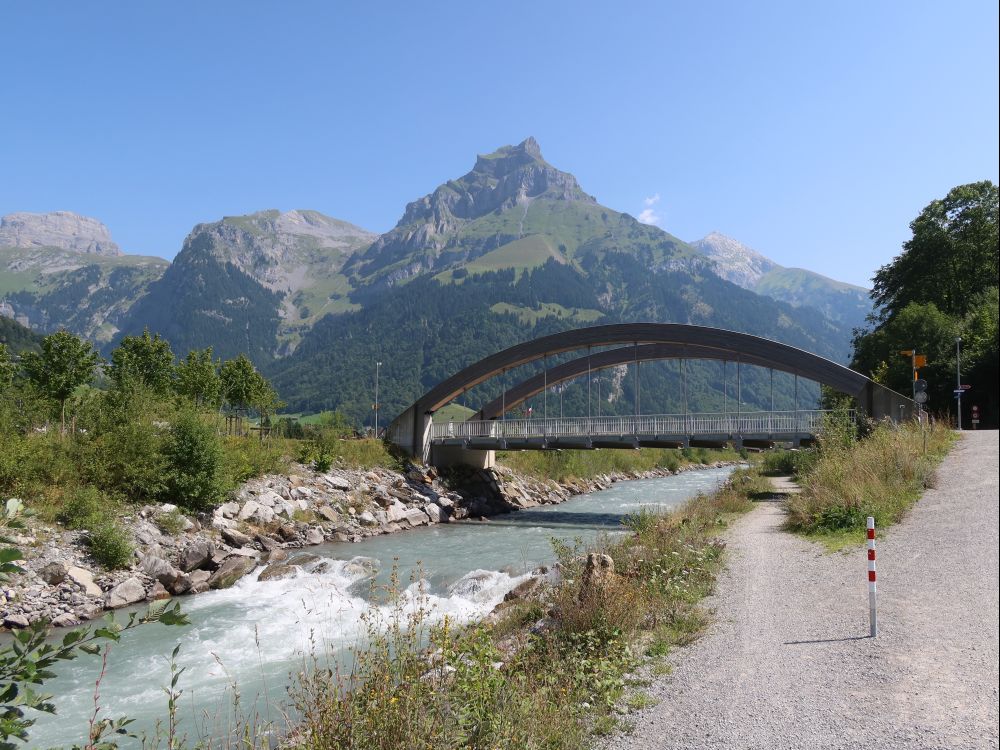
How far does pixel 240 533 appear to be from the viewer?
2111 centimetres

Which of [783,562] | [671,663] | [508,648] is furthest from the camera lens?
[783,562]

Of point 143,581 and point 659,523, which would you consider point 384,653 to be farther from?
point 143,581

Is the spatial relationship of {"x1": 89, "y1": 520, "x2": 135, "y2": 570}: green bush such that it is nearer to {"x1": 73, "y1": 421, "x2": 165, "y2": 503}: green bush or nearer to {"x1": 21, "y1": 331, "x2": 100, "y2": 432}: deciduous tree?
{"x1": 73, "y1": 421, "x2": 165, "y2": 503}: green bush

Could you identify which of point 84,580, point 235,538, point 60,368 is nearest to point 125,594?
point 84,580

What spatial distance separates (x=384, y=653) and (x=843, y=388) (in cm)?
2649

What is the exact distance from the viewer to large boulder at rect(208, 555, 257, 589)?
16688 mm

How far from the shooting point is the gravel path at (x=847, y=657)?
5.16 m

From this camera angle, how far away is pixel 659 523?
14578 millimetres

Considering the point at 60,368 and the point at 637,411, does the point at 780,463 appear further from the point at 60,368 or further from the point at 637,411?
the point at 60,368

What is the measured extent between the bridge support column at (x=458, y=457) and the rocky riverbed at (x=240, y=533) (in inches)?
40.2

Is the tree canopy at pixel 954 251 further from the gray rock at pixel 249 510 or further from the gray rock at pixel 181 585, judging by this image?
the gray rock at pixel 181 585

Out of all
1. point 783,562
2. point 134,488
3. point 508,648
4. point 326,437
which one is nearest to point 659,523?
point 783,562

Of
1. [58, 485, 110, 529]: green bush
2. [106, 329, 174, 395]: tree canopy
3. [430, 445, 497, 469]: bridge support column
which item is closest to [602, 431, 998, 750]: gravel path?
[58, 485, 110, 529]: green bush

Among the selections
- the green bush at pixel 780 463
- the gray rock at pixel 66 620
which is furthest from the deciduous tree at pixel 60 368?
the green bush at pixel 780 463
